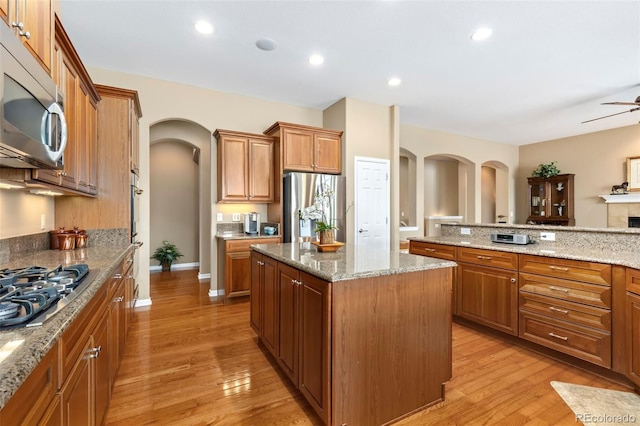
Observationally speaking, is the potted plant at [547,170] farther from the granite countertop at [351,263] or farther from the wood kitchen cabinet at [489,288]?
the granite countertop at [351,263]

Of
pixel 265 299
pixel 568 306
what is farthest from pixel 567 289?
pixel 265 299

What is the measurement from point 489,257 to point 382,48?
2464 millimetres

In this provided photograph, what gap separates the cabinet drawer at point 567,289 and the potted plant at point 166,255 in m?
5.84

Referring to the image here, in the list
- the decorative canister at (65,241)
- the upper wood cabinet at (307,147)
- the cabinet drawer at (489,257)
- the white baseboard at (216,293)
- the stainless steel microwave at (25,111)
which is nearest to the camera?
the stainless steel microwave at (25,111)

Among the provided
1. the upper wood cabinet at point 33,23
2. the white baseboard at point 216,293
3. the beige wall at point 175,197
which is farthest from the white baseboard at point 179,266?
the upper wood cabinet at point 33,23

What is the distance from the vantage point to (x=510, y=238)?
306cm

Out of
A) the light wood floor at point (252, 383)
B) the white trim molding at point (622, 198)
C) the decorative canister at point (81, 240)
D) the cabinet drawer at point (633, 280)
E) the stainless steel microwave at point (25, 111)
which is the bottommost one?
the light wood floor at point (252, 383)

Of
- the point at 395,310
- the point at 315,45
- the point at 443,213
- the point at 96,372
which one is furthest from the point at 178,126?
the point at 443,213

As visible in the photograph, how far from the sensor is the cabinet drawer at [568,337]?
2215mm

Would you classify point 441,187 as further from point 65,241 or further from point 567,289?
point 65,241

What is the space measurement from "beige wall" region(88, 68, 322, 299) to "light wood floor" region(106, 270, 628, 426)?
148cm

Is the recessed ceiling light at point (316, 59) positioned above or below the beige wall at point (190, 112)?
above

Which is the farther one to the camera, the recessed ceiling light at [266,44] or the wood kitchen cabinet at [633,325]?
the recessed ceiling light at [266,44]

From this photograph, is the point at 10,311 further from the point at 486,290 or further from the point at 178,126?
the point at 178,126
